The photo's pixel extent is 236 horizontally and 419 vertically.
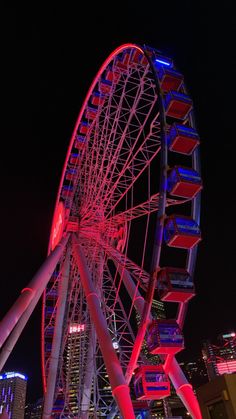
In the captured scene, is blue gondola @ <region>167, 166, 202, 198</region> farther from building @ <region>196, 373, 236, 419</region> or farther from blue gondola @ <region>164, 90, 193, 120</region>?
building @ <region>196, 373, 236, 419</region>

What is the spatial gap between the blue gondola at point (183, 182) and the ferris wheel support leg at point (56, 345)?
8.54 meters

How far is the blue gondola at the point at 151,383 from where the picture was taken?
12.2 m

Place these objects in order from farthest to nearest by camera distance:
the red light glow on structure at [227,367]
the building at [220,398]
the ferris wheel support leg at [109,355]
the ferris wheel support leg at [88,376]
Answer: the red light glow on structure at [227,367]
the ferris wheel support leg at [88,376]
the ferris wheel support leg at [109,355]
the building at [220,398]

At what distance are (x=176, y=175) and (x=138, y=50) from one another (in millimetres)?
6538

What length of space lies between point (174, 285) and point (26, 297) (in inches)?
253

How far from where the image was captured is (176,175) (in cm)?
1327

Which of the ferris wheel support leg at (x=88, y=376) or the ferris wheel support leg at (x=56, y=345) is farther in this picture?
the ferris wheel support leg at (x=88, y=376)

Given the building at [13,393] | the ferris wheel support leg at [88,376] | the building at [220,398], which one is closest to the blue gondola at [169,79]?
the ferris wheel support leg at [88,376]

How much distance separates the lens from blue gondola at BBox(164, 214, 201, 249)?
12953mm

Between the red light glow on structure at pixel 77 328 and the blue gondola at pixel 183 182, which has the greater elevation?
the blue gondola at pixel 183 182

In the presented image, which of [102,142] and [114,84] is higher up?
[114,84]

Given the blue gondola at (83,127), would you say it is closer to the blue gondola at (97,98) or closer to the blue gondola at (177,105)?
the blue gondola at (97,98)

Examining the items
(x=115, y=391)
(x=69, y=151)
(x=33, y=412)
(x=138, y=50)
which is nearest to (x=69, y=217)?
(x=69, y=151)

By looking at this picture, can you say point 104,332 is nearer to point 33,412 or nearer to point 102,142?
point 102,142
